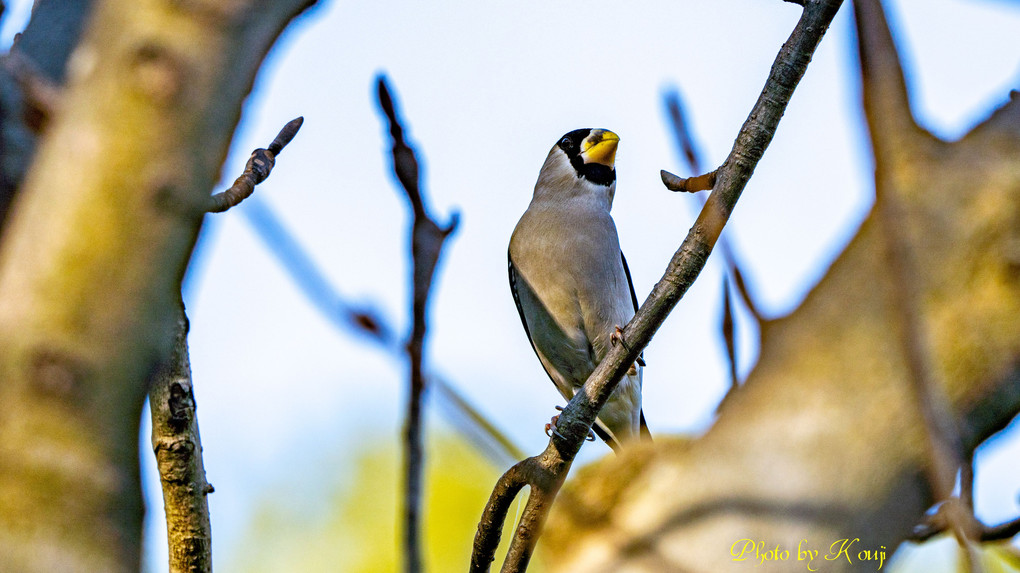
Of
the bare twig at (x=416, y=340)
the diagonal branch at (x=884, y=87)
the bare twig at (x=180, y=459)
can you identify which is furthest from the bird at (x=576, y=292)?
the bare twig at (x=416, y=340)

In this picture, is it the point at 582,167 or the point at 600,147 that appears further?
the point at 600,147

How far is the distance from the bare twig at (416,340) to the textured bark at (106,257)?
0.28 meters

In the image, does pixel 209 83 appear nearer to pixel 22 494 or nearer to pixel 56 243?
pixel 56 243

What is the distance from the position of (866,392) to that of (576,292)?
13.6 ft

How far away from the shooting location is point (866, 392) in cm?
205

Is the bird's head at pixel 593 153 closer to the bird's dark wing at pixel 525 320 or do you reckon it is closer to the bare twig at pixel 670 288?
the bird's dark wing at pixel 525 320

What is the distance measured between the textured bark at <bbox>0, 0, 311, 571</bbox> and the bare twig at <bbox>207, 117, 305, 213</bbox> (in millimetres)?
1207

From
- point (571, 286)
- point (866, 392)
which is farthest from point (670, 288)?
point (571, 286)

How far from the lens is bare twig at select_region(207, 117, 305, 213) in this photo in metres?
2.48

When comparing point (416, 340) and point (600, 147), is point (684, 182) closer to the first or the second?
point (416, 340)

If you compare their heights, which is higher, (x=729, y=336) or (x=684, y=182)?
(x=684, y=182)

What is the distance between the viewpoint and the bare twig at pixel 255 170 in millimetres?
2477

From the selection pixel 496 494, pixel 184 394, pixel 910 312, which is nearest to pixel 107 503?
pixel 910 312

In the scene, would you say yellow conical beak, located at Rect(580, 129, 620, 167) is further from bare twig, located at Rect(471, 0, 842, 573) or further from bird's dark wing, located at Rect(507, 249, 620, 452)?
bare twig, located at Rect(471, 0, 842, 573)
